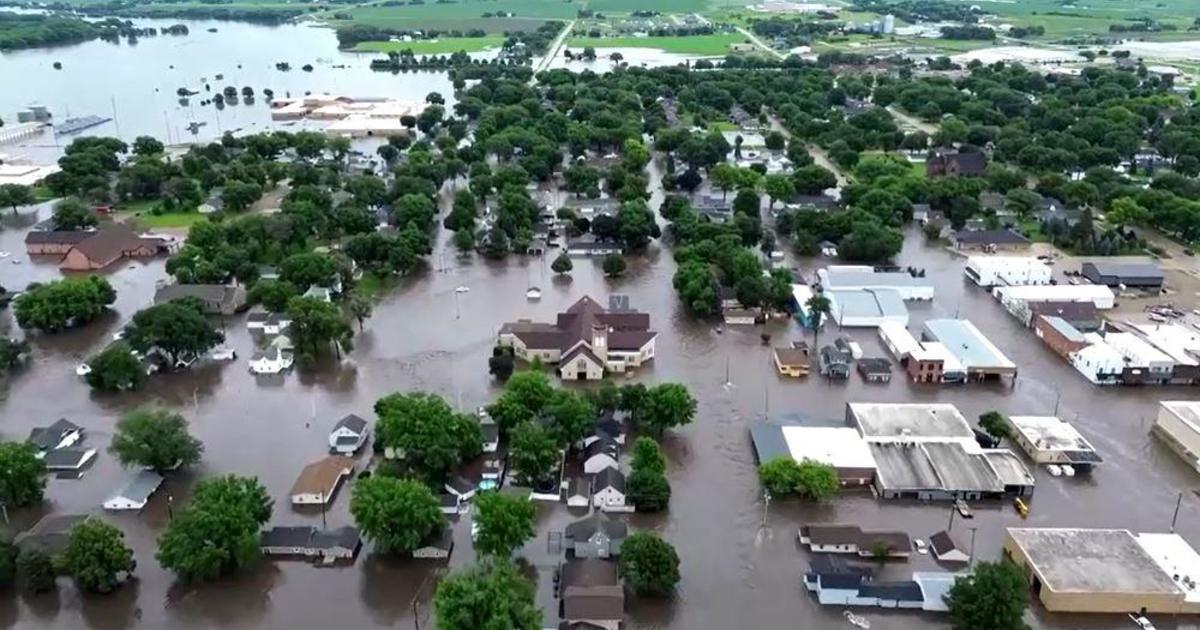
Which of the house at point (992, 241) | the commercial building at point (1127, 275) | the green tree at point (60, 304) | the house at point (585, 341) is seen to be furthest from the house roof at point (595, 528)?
the house at point (992, 241)

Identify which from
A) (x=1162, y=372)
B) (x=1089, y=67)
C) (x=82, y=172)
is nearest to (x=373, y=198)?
(x=82, y=172)

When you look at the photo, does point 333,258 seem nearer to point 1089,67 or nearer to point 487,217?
point 487,217

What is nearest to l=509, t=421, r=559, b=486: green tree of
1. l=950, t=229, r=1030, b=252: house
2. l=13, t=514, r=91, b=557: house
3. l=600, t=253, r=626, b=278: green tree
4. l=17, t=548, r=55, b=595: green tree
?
l=13, t=514, r=91, b=557: house

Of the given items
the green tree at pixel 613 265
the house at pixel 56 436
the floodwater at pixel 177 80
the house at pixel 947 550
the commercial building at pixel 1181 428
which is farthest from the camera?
the floodwater at pixel 177 80

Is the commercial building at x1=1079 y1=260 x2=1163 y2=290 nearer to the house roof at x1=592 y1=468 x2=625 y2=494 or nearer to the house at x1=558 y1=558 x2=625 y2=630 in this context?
the house roof at x1=592 y1=468 x2=625 y2=494

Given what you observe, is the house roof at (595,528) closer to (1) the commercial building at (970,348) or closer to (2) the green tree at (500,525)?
(2) the green tree at (500,525)

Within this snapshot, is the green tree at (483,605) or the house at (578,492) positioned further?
the house at (578,492)

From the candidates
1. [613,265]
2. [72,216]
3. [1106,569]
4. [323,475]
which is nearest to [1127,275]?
[613,265]
